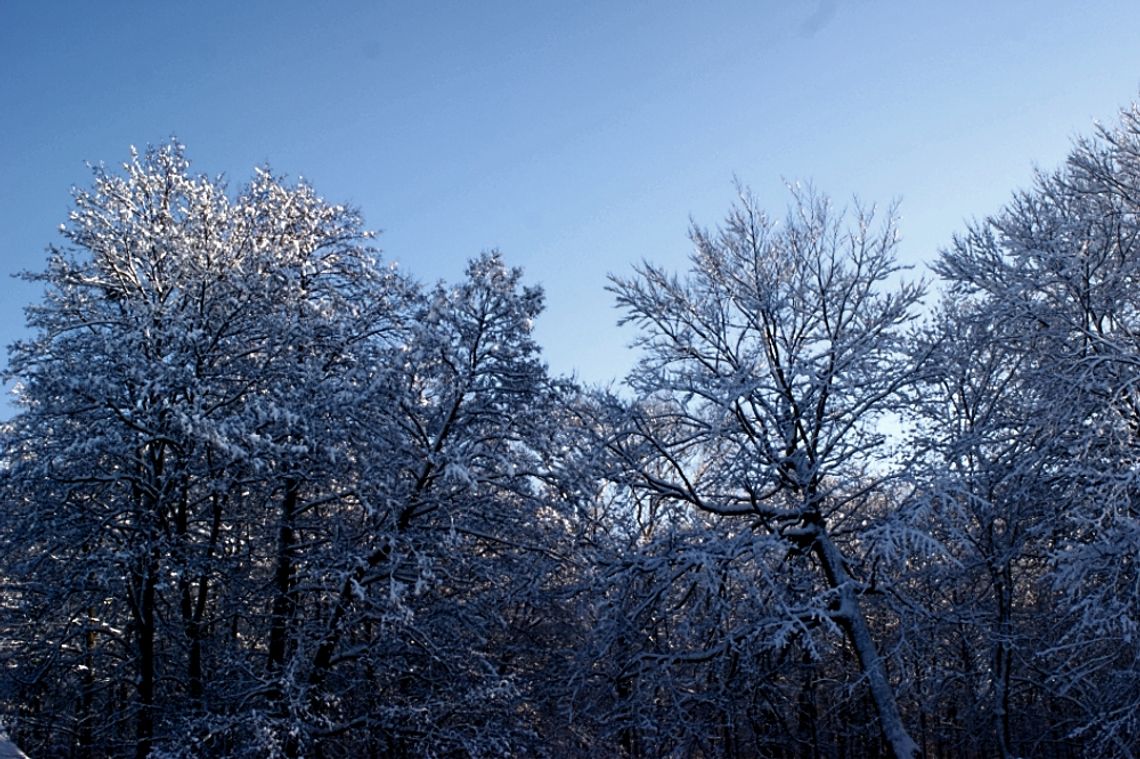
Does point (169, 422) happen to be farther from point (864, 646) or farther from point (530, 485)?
point (864, 646)

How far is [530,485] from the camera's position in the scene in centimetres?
1267

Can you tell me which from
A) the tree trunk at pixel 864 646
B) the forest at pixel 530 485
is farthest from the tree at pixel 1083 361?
the tree trunk at pixel 864 646

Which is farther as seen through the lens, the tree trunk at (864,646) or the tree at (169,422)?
the tree at (169,422)

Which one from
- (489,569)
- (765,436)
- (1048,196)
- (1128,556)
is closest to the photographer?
(1128,556)

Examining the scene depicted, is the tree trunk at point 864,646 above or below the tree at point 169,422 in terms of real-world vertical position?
below

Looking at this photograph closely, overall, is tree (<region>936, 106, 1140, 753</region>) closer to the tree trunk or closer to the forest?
the forest

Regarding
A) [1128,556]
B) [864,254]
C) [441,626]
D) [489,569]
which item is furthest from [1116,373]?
[441,626]

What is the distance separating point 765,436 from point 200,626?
8.69 meters

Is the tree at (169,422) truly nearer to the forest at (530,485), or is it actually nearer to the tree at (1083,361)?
the forest at (530,485)

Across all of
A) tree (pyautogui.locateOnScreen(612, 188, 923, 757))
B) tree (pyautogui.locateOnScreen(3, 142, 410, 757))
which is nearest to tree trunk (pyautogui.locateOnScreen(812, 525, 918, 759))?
tree (pyautogui.locateOnScreen(612, 188, 923, 757))

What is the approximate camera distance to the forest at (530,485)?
408 inches

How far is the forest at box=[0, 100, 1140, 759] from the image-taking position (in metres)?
10.4

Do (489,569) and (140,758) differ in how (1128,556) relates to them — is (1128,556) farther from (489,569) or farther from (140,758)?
(140,758)

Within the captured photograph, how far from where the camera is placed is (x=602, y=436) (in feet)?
38.9
